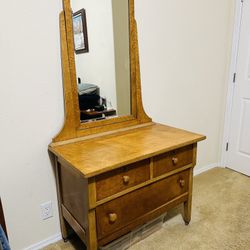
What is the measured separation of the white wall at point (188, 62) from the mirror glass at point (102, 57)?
20 cm

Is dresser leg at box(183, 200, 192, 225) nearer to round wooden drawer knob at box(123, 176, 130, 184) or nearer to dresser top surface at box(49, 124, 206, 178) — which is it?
dresser top surface at box(49, 124, 206, 178)

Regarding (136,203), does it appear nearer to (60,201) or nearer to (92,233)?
(92,233)

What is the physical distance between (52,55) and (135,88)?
0.67m

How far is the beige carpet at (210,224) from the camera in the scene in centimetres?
170

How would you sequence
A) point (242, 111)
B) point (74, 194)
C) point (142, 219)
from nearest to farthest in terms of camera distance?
point (74, 194), point (142, 219), point (242, 111)

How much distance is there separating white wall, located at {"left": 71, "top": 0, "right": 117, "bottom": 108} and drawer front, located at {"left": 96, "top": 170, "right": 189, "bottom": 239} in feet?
2.25

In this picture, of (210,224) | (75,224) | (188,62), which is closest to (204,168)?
(210,224)

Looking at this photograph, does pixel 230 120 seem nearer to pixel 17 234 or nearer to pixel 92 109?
pixel 92 109

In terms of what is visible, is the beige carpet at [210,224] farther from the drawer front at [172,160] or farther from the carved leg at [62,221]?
the drawer front at [172,160]

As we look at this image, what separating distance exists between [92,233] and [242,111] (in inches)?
81.2

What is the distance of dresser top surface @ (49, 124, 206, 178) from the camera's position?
125cm

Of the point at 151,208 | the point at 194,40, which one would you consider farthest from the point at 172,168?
the point at 194,40

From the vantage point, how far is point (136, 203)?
148 cm

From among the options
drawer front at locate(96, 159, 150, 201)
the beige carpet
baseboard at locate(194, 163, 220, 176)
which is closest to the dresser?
drawer front at locate(96, 159, 150, 201)
